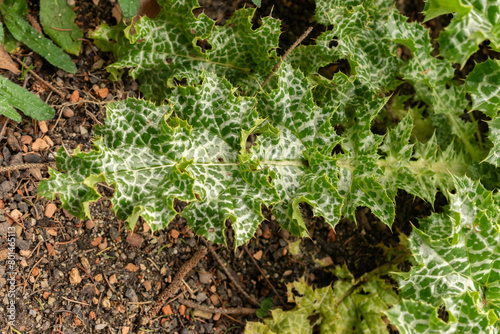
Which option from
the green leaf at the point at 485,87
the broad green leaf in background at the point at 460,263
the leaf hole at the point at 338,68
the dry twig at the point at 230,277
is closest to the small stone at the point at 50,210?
the dry twig at the point at 230,277

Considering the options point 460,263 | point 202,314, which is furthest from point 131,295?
point 460,263

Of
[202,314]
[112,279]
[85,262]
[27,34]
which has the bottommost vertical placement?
[202,314]

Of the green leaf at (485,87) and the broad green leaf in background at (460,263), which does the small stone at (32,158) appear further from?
the green leaf at (485,87)

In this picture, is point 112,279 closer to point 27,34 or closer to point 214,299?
point 214,299

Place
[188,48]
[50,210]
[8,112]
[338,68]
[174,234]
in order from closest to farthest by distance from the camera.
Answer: [8,112] → [50,210] → [188,48] → [174,234] → [338,68]

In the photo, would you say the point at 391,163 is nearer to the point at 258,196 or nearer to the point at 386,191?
the point at 386,191


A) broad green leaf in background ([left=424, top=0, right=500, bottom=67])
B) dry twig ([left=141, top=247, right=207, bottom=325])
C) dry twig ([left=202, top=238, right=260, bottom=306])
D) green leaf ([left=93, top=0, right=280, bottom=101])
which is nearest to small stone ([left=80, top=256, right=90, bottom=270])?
dry twig ([left=141, top=247, right=207, bottom=325])
